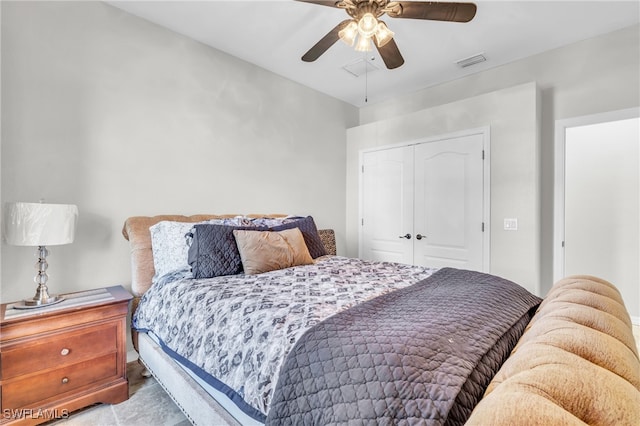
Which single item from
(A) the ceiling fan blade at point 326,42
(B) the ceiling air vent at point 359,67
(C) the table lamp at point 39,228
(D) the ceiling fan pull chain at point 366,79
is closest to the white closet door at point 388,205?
(D) the ceiling fan pull chain at point 366,79

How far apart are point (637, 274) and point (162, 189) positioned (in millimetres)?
4962

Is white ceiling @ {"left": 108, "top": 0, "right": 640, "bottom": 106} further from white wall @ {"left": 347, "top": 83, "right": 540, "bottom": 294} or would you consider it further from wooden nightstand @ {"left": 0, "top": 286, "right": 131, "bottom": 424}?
wooden nightstand @ {"left": 0, "top": 286, "right": 131, "bottom": 424}

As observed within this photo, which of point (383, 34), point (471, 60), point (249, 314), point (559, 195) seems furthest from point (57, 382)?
point (471, 60)

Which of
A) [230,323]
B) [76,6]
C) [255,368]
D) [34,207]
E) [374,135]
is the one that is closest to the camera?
[255,368]

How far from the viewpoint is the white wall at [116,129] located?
198cm

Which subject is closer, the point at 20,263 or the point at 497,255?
the point at 20,263

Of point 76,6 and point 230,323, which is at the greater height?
point 76,6

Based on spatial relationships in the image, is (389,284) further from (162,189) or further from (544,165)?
(544,165)

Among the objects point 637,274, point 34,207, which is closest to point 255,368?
point 34,207

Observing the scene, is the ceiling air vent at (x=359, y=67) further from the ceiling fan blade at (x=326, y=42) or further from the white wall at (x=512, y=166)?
the ceiling fan blade at (x=326, y=42)

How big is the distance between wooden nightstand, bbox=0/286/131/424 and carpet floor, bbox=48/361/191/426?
0.19 feet

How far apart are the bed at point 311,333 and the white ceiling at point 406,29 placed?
172 cm

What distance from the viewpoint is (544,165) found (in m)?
2.99

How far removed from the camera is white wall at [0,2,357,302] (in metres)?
1.98
